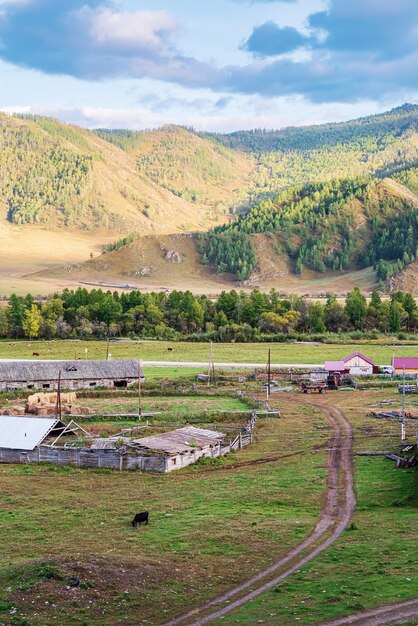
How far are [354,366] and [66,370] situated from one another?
94.8ft

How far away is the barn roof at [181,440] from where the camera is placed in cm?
4508

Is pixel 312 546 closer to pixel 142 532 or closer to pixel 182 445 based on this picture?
pixel 142 532

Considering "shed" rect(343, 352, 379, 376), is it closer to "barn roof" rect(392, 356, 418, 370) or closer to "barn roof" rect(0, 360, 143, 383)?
"barn roof" rect(392, 356, 418, 370)

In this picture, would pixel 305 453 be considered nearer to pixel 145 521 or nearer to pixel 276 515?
pixel 276 515

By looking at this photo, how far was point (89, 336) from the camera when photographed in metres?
127

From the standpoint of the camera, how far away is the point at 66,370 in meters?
77.4

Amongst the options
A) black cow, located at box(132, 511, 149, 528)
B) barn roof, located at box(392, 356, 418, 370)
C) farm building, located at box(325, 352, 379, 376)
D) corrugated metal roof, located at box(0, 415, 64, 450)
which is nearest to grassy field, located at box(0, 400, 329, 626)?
black cow, located at box(132, 511, 149, 528)

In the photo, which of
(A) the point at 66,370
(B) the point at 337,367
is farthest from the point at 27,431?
(B) the point at 337,367

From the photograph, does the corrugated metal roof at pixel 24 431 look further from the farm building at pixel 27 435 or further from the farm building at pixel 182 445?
the farm building at pixel 182 445

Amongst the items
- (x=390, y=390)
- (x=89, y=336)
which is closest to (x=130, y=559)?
(x=390, y=390)

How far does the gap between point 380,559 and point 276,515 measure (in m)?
7.23

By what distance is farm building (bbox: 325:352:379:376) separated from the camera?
8494 cm

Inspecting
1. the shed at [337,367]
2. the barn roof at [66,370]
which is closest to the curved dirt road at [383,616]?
the barn roof at [66,370]

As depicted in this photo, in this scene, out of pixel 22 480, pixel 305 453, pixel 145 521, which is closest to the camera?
pixel 145 521
